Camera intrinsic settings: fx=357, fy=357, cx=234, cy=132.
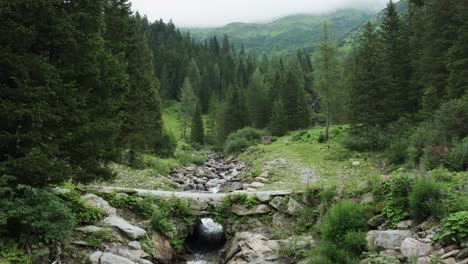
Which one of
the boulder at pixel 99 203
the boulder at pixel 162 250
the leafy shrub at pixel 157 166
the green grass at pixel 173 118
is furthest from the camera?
the green grass at pixel 173 118

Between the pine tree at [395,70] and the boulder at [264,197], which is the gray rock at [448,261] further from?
the pine tree at [395,70]

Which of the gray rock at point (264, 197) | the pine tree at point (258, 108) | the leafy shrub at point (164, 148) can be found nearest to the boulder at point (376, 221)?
the gray rock at point (264, 197)

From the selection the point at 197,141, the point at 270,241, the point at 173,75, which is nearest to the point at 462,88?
the point at 270,241

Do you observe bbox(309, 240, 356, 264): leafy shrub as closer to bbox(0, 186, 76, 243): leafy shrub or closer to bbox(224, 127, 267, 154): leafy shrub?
bbox(0, 186, 76, 243): leafy shrub

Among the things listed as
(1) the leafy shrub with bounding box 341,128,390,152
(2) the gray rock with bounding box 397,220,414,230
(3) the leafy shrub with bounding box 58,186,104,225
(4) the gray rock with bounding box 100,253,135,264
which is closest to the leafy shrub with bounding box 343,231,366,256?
(2) the gray rock with bounding box 397,220,414,230

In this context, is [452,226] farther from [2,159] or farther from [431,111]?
[431,111]

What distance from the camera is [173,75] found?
324 ft

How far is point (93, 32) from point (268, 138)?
39.2 metres

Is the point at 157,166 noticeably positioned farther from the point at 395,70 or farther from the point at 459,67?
the point at 395,70

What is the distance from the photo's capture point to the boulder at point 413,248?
27.0ft

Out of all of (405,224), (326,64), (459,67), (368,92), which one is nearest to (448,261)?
(405,224)

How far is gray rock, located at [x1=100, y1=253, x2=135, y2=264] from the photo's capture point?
9.51 metres

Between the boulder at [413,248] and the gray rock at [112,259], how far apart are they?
7.07m

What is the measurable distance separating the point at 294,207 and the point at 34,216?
8.92 m
